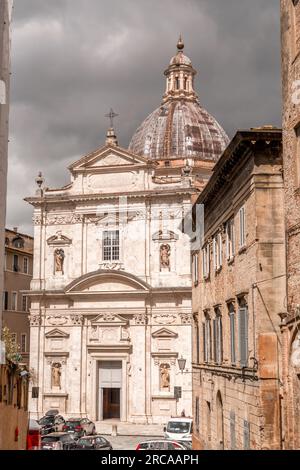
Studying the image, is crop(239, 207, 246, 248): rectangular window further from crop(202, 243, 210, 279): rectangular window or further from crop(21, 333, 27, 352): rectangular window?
crop(21, 333, 27, 352): rectangular window

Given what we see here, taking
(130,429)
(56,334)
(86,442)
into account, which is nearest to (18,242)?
(56,334)

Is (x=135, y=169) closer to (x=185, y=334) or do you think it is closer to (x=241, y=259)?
(x=185, y=334)

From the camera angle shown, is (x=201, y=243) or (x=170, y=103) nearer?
(x=201, y=243)

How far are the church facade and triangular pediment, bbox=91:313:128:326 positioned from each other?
0.23ft

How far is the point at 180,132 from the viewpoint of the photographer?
69.0 meters

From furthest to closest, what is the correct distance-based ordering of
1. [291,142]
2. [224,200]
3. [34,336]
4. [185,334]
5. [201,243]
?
[34,336] < [185,334] < [201,243] < [224,200] < [291,142]

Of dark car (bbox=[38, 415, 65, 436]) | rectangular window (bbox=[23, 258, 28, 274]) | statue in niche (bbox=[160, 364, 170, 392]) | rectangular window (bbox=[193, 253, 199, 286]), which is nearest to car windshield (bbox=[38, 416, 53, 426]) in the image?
dark car (bbox=[38, 415, 65, 436])

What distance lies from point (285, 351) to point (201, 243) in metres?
13.6

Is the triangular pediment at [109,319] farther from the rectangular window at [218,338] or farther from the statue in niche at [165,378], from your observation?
the rectangular window at [218,338]

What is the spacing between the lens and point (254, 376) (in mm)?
19016

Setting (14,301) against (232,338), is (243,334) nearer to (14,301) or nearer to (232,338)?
(232,338)

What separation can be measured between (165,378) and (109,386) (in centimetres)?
439
